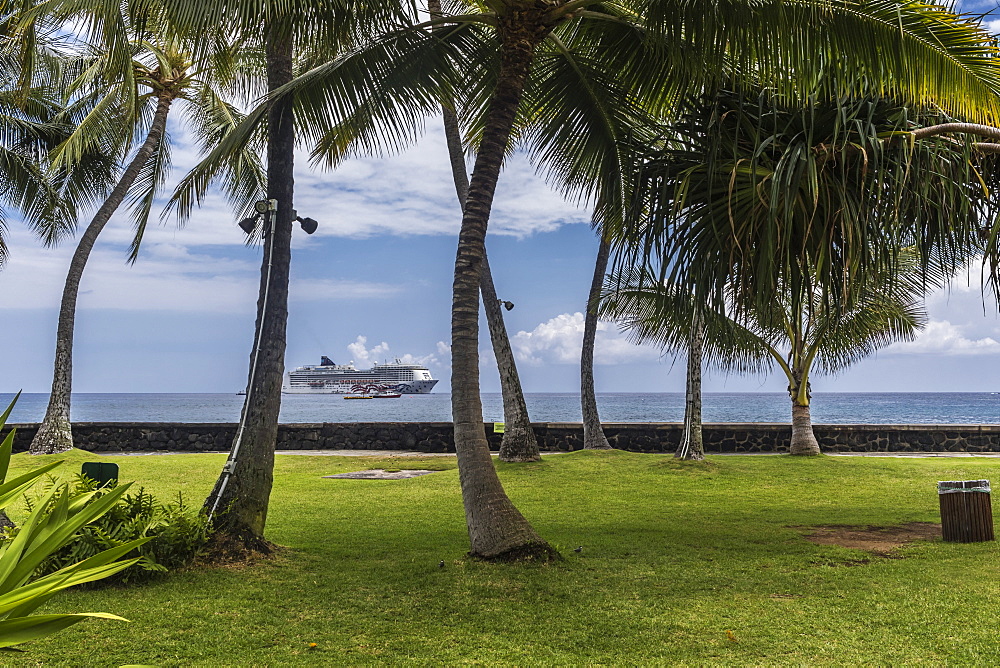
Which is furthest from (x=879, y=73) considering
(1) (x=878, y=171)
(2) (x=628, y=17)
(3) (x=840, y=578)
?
(3) (x=840, y=578)

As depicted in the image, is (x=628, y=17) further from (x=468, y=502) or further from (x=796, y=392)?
(x=796, y=392)

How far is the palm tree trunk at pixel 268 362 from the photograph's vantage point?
651cm

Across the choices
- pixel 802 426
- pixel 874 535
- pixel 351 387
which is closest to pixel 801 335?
pixel 802 426

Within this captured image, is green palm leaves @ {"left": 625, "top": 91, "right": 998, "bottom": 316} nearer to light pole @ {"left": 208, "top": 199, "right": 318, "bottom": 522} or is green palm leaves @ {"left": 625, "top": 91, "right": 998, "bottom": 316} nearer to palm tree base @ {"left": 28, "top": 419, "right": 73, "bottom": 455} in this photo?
light pole @ {"left": 208, "top": 199, "right": 318, "bottom": 522}

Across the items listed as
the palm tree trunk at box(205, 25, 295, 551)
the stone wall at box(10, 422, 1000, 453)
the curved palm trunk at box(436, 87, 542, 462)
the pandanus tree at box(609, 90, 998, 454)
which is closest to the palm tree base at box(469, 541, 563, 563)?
the palm tree trunk at box(205, 25, 295, 551)

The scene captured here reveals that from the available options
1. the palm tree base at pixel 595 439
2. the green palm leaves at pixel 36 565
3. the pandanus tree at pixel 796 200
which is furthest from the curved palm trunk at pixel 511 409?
the green palm leaves at pixel 36 565

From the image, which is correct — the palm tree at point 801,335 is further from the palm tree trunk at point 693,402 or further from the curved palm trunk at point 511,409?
the curved palm trunk at point 511,409

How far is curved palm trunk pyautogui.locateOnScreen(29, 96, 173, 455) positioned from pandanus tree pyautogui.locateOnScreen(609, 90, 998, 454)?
1177 centimetres

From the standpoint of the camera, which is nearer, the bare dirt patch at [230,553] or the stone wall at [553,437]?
the bare dirt patch at [230,553]

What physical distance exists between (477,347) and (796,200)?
306cm

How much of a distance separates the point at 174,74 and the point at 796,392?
14.6 metres

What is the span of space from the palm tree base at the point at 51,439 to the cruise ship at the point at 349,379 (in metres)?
95.0

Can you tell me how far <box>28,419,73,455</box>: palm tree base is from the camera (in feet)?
49.5

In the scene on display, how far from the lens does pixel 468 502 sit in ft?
21.6
